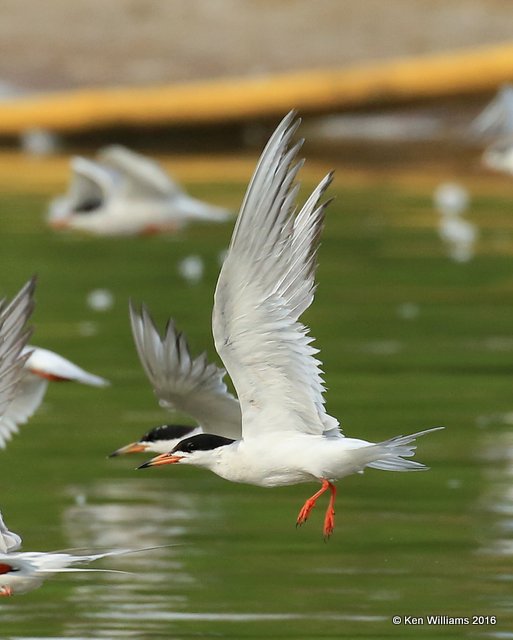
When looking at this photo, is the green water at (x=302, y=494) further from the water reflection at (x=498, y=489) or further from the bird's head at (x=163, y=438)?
the bird's head at (x=163, y=438)

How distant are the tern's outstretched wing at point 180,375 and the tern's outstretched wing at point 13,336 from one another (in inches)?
60.6

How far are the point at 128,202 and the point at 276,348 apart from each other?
25.7ft

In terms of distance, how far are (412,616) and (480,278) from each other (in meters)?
7.53

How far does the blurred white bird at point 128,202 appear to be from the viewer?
42.3 ft

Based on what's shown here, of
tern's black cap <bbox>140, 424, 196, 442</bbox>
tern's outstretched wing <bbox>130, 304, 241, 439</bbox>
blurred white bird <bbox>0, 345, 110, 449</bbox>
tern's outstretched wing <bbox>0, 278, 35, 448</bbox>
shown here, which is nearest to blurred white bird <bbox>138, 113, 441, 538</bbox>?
tern's outstretched wing <bbox>0, 278, 35, 448</bbox>

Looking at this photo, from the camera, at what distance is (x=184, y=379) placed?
261 inches

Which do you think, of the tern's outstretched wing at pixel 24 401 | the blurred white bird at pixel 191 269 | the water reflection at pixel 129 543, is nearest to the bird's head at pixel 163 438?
the water reflection at pixel 129 543

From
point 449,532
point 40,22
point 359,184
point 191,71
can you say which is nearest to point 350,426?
point 449,532

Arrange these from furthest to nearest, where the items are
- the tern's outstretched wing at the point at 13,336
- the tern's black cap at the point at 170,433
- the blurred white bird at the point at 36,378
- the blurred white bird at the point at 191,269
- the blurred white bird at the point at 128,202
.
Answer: the blurred white bird at the point at 191,269
the blurred white bird at the point at 128,202
the blurred white bird at the point at 36,378
the tern's black cap at the point at 170,433
the tern's outstretched wing at the point at 13,336

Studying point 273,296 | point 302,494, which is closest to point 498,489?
point 302,494

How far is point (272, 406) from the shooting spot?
5.57 m

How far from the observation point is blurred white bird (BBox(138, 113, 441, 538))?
5148mm

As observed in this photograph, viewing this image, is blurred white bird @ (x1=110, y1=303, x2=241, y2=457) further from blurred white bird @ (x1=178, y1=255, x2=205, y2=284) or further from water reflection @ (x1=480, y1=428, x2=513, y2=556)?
blurred white bird @ (x1=178, y1=255, x2=205, y2=284)

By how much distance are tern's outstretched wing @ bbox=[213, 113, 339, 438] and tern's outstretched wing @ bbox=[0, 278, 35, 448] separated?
0.57 m
